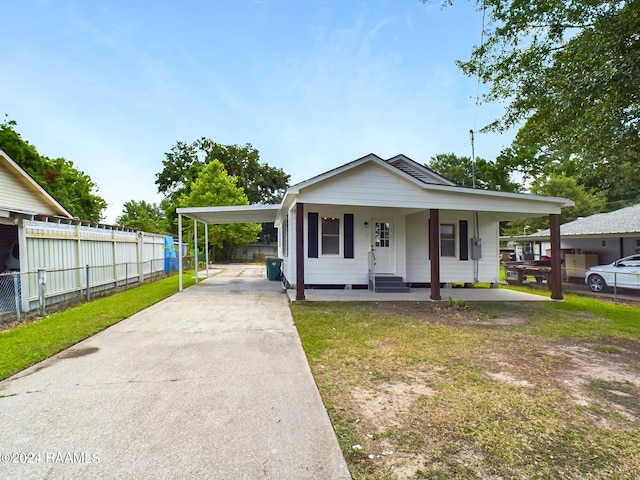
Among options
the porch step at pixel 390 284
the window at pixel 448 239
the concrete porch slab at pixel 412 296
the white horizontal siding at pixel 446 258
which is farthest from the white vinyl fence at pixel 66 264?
the window at pixel 448 239

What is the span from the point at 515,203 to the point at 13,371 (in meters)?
11.1

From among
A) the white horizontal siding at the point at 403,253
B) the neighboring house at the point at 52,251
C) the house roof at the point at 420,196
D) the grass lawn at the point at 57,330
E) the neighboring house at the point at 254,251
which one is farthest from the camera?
the neighboring house at the point at 254,251

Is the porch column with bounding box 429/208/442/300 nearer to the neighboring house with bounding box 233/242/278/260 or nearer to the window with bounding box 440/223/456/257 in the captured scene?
the window with bounding box 440/223/456/257

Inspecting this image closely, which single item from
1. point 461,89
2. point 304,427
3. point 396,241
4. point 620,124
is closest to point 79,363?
point 304,427

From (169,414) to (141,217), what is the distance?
45.2m

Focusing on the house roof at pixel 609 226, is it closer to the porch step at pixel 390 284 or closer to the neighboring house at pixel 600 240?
the neighboring house at pixel 600 240

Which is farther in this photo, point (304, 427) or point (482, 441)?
point (304, 427)

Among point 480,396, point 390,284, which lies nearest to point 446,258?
point 390,284

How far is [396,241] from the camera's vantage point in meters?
10.9

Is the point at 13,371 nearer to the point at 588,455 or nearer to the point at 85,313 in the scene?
the point at 85,313

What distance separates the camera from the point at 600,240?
585 inches

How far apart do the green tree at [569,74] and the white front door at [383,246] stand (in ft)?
15.5

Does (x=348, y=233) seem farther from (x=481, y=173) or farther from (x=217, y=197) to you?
(x=481, y=173)

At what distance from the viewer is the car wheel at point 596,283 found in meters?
12.1
